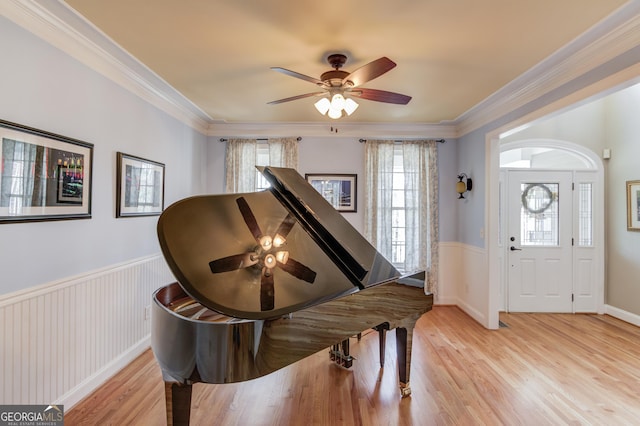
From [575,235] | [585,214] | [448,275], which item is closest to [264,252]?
[448,275]

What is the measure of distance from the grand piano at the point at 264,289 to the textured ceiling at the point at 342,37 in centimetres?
98

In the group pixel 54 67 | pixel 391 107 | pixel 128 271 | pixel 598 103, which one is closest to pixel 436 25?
pixel 391 107

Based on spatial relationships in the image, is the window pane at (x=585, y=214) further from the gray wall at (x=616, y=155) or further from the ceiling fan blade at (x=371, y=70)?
the ceiling fan blade at (x=371, y=70)

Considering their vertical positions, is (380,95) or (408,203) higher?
(380,95)

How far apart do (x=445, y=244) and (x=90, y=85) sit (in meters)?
4.54

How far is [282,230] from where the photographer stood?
1.97 meters

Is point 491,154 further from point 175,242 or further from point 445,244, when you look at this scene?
point 175,242

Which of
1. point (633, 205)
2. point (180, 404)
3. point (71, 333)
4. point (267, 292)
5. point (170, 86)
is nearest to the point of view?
point (180, 404)

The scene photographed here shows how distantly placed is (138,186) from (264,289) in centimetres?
204

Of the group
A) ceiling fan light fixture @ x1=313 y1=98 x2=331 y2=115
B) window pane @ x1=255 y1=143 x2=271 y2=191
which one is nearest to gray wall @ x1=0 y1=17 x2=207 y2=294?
window pane @ x1=255 y1=143 x2=271 y2=191

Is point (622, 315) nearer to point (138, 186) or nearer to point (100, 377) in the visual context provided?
point (100, 377)

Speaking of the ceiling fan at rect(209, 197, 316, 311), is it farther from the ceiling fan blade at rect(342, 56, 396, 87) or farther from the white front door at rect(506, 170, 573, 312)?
the white front door at rect(506, 170, 573, 312)

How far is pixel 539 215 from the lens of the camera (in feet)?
13.7

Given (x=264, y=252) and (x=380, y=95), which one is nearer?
(x=264, y=252)
